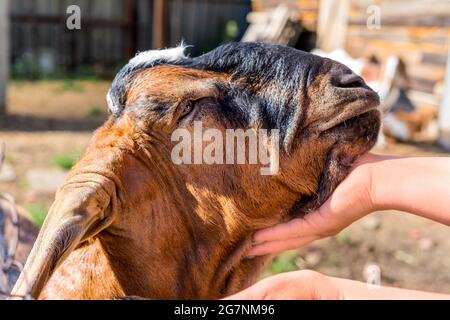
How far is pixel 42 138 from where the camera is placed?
930 cm

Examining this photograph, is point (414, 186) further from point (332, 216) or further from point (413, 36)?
point (413, 36)

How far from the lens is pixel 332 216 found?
238 centimetres

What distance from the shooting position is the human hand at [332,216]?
2305mm

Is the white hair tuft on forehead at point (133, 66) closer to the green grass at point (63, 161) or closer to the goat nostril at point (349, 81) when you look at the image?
the goat nostril at point (349, 81)

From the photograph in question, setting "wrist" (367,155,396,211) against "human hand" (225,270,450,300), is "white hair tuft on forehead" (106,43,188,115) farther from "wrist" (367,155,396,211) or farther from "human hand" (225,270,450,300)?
"human hand" (225,270,450,300)

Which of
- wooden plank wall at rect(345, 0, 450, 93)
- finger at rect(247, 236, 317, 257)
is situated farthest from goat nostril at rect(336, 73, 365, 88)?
wooden plank wall at rect(345, 0, 450, 93)

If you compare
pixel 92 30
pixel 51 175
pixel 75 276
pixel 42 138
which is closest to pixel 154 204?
pixel 75 276

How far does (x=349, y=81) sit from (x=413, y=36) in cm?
837

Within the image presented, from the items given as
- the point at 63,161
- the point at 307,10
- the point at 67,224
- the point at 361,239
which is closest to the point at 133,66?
the point at 67,224

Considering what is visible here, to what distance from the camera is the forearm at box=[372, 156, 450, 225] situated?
2129 mm

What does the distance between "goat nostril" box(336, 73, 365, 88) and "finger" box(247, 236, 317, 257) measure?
23.0 inches

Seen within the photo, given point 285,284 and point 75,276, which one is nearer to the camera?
point 285,284
